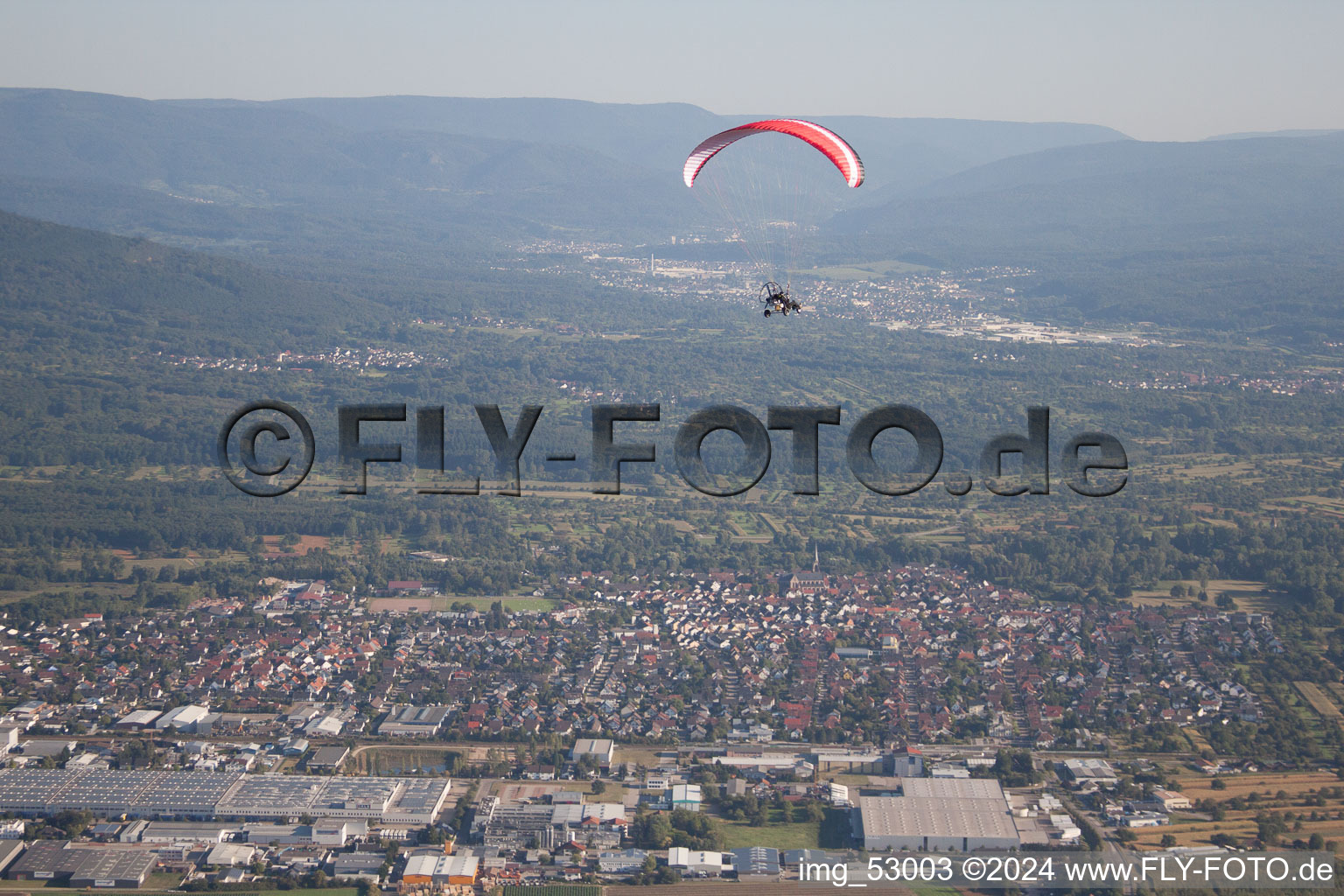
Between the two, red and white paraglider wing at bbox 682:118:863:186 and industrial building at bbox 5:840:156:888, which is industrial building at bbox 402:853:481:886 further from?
red and white paraglider wing at bbox 682:118:863:186

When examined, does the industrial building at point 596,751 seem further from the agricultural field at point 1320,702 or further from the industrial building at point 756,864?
the agricultural field at point 1320,702

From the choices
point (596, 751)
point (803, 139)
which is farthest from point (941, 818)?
point (803, 139)

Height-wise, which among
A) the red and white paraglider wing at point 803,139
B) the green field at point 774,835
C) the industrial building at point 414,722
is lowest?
the green field at point 774,835

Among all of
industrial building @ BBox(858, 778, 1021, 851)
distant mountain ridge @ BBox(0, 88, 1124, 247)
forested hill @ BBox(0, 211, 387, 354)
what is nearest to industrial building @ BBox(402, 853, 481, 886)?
industrial building @ BBox(858, 778, 1021, 851)

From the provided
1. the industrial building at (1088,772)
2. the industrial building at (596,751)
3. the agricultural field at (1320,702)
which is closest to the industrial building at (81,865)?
the industrial building at (596,751)

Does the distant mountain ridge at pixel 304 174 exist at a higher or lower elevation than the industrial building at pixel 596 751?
higher

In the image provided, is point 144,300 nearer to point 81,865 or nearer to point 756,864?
point 81,865
